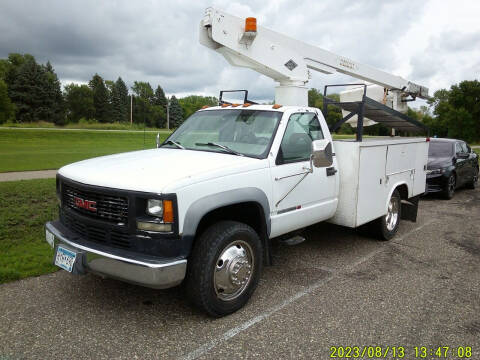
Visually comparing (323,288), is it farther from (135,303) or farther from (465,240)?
(465,240)

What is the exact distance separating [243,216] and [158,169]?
1.07 m

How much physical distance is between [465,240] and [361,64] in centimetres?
346

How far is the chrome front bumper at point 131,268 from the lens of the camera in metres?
2.94

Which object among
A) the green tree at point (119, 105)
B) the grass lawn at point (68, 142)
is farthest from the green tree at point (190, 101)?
the grass lawn at point (68, 142)

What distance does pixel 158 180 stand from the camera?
10.1 ft

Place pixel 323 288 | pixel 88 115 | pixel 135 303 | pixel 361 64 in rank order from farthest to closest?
1. pixel 88 115
2. pixel 361 64
3. pixel 323 288
4. pixel 135 303

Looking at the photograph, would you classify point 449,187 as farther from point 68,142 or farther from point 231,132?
point 68,142

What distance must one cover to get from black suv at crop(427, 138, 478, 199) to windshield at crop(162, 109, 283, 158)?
7283 millimetres

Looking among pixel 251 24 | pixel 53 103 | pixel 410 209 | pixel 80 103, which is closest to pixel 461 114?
pixel 410 209

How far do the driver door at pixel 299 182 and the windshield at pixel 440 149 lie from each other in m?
7.30

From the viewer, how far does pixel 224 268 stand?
347 centimetres

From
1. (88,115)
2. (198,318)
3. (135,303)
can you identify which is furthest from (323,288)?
(88,115)

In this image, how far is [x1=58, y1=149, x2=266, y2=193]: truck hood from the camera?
3.08m

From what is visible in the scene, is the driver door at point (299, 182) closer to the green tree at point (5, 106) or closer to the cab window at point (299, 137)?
the cab window at point (299, 137)
